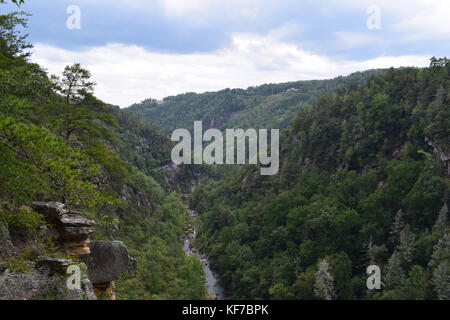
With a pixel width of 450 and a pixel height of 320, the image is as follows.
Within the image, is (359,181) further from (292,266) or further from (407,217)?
(292,266)

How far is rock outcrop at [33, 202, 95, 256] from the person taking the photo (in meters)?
16.1

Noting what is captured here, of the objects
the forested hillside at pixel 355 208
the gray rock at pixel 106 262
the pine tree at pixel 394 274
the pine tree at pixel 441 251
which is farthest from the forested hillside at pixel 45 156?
the pine tree at pixel 441 251

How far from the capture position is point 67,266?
13.7 metres

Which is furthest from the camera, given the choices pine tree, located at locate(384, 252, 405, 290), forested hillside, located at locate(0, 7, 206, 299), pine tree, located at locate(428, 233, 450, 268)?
pine tree, located at locate(384, 252, 405, 290)

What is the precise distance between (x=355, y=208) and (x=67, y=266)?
220 feet

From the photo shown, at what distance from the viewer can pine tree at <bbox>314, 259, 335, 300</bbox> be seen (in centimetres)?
5697

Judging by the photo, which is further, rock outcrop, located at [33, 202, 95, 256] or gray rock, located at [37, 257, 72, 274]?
rock outcrop, located at [33, 202, 95, 256]

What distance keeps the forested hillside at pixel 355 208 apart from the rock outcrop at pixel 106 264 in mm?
37566

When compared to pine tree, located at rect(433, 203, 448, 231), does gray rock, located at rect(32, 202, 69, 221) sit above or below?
above

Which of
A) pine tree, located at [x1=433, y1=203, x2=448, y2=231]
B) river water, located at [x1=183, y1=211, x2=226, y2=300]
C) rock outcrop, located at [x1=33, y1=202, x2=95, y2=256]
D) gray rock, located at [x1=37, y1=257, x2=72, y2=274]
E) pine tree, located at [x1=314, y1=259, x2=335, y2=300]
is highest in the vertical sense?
rock outcrop, located at [x1=33, y1=202, x2=95, y2=256]

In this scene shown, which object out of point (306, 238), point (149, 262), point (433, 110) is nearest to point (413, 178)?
point (433, 110)

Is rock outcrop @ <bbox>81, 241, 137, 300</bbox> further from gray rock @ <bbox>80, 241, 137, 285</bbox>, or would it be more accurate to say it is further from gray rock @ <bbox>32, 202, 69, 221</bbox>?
gray rock @ <bbox>32, 202, 69, 221</bbox>

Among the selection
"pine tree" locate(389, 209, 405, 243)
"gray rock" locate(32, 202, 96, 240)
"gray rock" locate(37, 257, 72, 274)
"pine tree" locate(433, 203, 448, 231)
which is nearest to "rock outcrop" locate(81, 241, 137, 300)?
"gray rock" locate(32, 202, 96, 240)

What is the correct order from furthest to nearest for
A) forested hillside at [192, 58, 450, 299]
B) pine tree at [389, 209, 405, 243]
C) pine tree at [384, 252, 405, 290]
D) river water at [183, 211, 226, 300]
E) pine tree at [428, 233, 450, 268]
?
river water at [183, 211, 226, 300] < pine tree at [389, 209, 405, 243] < forested hillside at [192, 58, 450, 299] < pine tree at [384, 252, 405, 290] < pine tree at [428, 233, 450, 268]
